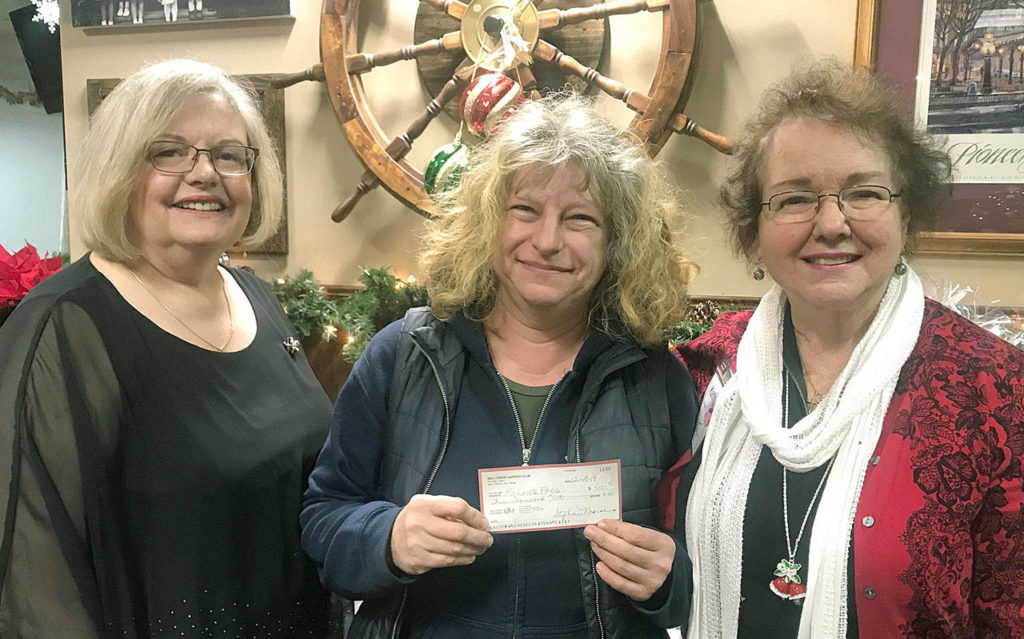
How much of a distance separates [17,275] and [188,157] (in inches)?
40.2

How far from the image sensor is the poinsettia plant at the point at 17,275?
6.12ft

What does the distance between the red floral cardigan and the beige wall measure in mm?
869

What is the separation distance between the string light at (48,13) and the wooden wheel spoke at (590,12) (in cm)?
173

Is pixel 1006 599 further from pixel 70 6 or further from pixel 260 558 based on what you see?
pixel 70 6

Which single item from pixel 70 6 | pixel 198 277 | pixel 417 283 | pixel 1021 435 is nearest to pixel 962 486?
pixel 1021 435

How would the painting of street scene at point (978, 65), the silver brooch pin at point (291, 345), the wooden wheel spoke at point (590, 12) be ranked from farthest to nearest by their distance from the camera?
the wooden wheel spoke at point (590, 12) < the painting of street scene at point (978, 65) < the silver brooch pin at point (291, 345)

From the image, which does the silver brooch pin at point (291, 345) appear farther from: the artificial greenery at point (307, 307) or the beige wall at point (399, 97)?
the beige wall at point (399, 97)

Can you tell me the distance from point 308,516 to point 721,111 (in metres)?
1.48

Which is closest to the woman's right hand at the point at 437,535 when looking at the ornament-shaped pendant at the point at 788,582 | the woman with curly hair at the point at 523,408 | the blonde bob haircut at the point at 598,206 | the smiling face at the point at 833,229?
the woman with curly hair at the point at 523,408

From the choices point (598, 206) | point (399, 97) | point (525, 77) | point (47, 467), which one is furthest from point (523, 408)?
point (399, 97)

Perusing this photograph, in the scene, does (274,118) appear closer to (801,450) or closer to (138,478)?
(138,478)

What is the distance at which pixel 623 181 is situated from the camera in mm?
1144

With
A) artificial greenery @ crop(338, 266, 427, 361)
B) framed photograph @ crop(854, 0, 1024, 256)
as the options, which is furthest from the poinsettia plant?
framed photograph @ crop(854, 0, 1024, 256)

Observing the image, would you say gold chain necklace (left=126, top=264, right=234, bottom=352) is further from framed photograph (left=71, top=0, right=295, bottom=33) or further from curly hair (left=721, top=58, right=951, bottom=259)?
framed photograph (left=71, top=0, right=295, bottom=33)
